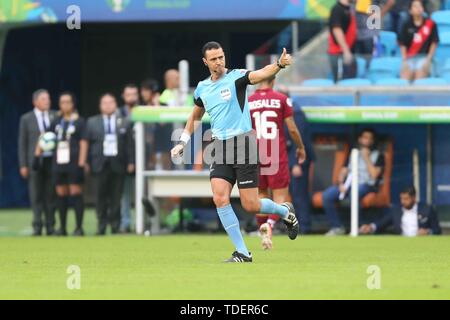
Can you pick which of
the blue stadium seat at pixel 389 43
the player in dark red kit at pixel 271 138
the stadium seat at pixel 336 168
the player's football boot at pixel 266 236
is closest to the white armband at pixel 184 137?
the player's football boot at pixel 266 236

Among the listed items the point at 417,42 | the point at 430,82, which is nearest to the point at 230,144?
the point at 430,82

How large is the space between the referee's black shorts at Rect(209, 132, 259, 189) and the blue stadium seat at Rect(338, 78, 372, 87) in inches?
299

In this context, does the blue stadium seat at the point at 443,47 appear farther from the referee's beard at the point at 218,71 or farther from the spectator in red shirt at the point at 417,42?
the referee's beard at the point at 218,71

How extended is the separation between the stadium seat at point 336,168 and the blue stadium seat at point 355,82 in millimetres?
935

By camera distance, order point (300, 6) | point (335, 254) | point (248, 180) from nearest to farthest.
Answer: point (248, 180) < point (335, 254) < point (300, 6)

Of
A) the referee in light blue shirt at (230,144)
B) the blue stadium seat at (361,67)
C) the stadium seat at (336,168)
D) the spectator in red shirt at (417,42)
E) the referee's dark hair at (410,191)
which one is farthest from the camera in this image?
the blue stadium seat at (361,67)

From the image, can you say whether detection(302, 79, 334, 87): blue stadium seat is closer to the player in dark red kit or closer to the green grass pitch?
the green grass pitch

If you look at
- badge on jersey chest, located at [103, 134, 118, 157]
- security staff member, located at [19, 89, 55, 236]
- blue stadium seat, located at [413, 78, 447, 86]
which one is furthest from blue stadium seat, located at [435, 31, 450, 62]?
security staff member, located at [19, 89, 55, 236]

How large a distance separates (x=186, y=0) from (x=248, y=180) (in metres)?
11.2

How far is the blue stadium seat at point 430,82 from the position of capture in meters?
21.5

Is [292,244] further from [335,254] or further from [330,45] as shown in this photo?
[330,45]
